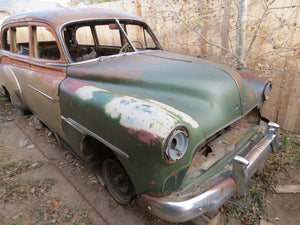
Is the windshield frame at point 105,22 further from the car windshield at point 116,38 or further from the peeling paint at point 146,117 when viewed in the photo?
the peeling paint at point 146,117

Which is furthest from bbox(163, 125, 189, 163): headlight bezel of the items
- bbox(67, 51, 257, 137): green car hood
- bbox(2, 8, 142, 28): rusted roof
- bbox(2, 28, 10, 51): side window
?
bbox(2, 28, 10, 51): side window

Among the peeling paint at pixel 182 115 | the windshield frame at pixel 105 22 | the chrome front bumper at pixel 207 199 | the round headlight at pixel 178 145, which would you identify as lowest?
the chrome front bumper at pixel 207 199

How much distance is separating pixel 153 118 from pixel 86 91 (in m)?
0.86

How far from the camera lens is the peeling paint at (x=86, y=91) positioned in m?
1.94

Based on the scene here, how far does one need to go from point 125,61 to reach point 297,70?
2.53 m

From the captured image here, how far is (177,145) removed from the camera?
1466 millimetres

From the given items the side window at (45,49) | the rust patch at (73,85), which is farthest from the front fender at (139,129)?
the side window at (45,49)

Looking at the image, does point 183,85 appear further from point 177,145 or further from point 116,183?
point 116,183

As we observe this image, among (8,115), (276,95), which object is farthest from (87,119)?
(8,115)

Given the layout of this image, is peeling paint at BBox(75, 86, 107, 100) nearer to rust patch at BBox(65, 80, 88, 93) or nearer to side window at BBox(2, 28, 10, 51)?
rust patch at BBox(65, 80, 88, 93)

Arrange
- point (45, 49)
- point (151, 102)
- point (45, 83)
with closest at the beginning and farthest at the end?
point (151, 102), point (45, 83), point (45, 49)

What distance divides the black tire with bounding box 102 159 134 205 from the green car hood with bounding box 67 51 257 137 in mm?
799

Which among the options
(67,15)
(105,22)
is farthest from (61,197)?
(105,22)

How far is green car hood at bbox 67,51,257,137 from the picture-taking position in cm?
181
